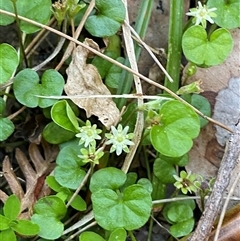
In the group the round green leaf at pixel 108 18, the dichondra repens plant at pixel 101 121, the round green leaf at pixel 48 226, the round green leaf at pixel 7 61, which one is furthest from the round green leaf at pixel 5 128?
the round green leaf at pixel 108 18

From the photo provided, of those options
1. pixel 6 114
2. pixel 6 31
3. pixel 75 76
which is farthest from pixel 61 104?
pixel 6 31

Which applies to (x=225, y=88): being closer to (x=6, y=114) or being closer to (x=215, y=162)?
(x=215, y=162)

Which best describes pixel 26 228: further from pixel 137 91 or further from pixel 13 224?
pixel 137 91

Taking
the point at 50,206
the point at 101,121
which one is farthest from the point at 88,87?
the point at 50,206

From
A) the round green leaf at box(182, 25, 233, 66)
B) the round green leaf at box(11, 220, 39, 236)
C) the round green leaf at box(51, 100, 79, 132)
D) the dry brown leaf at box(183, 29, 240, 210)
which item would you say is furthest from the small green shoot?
the round green leaf at box(182, 25, 233, 66)

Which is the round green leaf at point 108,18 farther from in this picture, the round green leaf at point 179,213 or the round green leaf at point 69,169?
the round green leaf at point 179,213

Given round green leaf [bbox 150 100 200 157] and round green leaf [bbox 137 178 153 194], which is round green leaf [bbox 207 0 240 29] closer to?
round green leaf [bbox 150 100 200 157]

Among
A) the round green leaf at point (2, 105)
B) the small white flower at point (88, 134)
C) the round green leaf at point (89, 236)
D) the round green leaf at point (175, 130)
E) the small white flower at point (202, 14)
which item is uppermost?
the small white flower at point (202, 14)
